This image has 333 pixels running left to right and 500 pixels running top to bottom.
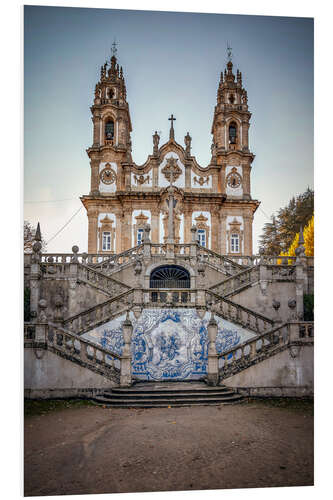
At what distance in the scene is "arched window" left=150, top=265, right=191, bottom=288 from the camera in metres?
14.2

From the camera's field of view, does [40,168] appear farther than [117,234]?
No

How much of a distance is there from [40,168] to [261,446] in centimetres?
487

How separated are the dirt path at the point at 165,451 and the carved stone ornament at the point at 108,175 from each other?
1672 cm

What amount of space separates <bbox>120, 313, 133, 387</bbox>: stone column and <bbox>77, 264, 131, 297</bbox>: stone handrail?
11.1ft

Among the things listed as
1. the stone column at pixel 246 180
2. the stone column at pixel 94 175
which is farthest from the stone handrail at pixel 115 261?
the stone column at pixel 246 180

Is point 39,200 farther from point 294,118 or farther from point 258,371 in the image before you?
point 258,371

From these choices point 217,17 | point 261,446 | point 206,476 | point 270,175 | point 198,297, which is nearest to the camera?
point 206,476

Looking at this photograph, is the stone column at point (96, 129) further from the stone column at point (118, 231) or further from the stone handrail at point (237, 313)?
the stone handrail at point (237, 313)

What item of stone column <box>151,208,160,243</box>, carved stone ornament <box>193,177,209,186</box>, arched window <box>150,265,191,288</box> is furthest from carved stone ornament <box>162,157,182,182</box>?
arched window <box>150,265,191,288</box>

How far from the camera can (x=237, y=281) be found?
40.1 ft

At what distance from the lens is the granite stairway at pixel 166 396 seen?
276 inches

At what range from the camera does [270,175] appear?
702cm

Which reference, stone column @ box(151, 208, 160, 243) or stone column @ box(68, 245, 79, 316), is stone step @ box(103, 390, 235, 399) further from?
stone column @ box(151, 208, 160, 243)
